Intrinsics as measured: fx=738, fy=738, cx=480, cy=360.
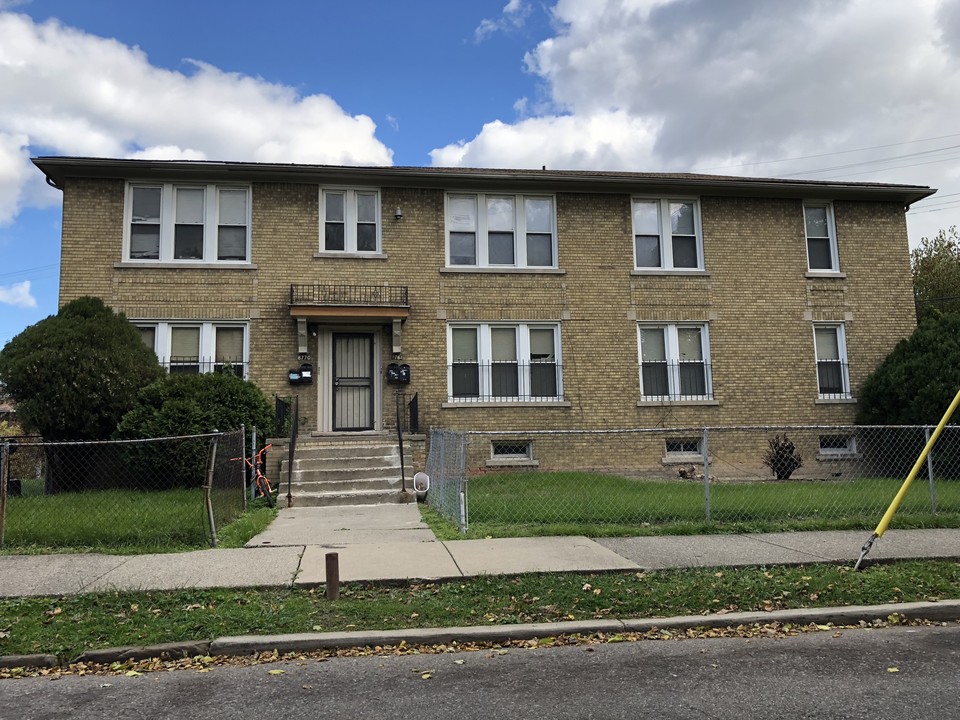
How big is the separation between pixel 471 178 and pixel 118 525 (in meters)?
9.61

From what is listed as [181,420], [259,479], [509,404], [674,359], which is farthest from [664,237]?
[181,420]

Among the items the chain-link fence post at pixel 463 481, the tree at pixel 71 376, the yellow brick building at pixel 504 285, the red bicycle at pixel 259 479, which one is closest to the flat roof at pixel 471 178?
the yellow brick building at pixel 504 285

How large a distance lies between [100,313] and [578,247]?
9.37 m

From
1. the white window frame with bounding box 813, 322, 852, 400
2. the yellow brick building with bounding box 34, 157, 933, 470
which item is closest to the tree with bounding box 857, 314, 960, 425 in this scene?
the white window frame with bounding box 813, 322, 852, 400

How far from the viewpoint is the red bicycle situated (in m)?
11.8

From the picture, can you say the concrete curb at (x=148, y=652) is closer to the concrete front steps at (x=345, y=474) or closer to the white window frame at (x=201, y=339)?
the concrete front steps at (x=345, y=474)

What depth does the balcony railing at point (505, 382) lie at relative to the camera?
15.2m

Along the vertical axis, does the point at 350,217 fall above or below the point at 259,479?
above

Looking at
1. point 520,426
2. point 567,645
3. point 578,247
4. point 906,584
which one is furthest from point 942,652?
point 578,247

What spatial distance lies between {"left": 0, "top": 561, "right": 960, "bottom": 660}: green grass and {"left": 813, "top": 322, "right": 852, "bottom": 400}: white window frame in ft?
32.1

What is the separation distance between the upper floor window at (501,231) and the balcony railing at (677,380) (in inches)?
123

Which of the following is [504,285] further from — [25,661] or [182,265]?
[25,661]

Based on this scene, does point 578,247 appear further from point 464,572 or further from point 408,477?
point 464,572

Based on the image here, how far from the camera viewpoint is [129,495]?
11.3 m
